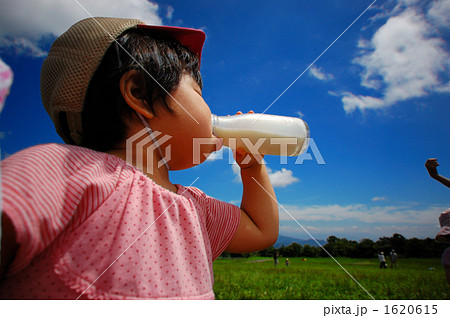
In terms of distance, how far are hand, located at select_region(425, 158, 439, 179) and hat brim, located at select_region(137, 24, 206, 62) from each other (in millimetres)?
Answer: 2204

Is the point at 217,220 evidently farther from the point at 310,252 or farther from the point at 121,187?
the point at 310,252

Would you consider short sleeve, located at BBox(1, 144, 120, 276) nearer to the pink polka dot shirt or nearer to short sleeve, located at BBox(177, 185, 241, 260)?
the pink polka dot shirt

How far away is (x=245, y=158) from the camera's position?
1.32 meters

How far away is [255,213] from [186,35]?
780 millimetres

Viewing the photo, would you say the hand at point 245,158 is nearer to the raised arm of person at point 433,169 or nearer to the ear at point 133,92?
the ear at point 133,92

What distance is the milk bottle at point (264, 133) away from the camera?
53.4 inches

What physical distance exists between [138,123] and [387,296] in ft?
13.9

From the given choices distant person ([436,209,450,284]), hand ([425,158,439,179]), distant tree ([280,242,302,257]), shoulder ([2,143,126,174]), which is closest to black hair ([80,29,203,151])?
shoulder ([2,143,126,174])

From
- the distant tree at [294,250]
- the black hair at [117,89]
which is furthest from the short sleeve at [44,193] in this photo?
the distant tree at [294,250]

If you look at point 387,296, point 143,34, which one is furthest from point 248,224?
point 387,296

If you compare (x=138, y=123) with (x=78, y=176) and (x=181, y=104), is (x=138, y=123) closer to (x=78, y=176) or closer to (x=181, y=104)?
(x=181, y=104)

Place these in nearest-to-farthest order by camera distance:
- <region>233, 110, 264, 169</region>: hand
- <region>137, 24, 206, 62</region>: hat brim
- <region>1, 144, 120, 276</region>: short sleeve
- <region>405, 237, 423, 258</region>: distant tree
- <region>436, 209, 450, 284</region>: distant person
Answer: <region>1, 144, 120, 276</region>: short sleeve, <region>137, 24, 206, 62</region>: hat brim, <region>233, 110, 264, 169</region>: hand, <region>436, 209, 450, 284</region>: distant person, <region>405, 237, 423, 258</region>: distant tree

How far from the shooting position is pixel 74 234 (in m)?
0.64

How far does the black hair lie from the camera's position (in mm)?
947
